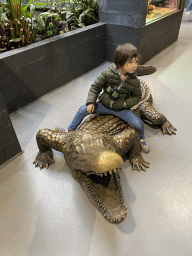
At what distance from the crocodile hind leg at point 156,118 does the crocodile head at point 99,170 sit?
102 centimetres

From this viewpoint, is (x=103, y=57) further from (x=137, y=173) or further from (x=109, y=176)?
(x=109, y=176)

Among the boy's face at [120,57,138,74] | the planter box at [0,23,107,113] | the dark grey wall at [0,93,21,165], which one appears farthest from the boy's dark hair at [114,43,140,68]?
the planter box at [0,23,107,113]

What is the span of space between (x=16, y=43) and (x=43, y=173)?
2.10 m

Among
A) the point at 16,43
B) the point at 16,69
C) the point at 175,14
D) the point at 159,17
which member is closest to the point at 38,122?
the point at 16,69

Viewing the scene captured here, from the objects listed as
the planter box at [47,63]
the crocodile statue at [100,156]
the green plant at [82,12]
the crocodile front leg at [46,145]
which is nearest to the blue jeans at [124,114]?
the crocodile statue at [100,156]

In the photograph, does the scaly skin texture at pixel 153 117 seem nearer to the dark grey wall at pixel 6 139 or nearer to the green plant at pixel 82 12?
the dark grey wall at pixel 6 139

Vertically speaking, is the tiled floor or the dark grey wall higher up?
the dark grey wall

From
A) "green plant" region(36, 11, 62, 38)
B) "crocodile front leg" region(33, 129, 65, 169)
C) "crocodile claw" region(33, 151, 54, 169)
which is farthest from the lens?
"green plant" region(36, 11, 62, 38)

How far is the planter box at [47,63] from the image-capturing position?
2.72m

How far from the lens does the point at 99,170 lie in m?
1.30

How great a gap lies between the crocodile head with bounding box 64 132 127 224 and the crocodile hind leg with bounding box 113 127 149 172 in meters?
0.30

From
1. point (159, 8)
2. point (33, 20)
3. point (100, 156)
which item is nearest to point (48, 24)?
point (33, 20)

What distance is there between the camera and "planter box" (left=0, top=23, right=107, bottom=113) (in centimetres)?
272

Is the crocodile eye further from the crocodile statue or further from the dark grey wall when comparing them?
the dark grey wall
